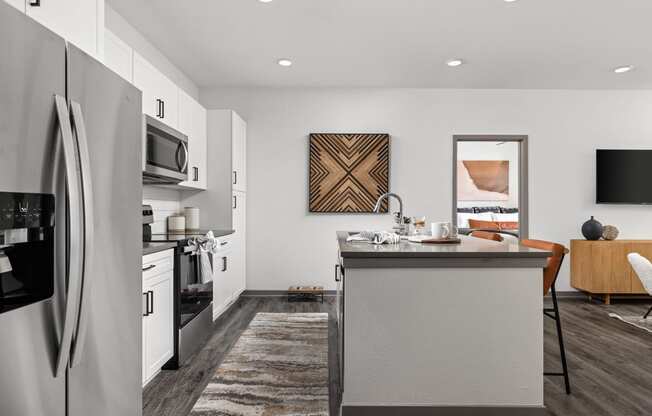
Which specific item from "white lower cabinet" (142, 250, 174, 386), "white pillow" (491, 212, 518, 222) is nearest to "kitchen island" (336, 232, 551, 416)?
"white lower cabinet" (142, 250, 174, 386)

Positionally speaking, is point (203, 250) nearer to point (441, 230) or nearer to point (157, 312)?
point (157, 312)

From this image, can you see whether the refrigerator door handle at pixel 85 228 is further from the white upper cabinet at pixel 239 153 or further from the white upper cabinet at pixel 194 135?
the white upper cabinet at pixel 239 153

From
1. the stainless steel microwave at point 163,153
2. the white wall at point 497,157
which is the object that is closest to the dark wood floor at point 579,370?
the stainless steel microwave at point 163,153

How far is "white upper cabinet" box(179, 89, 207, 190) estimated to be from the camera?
354cm

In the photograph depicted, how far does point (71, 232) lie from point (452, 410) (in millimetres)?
1817

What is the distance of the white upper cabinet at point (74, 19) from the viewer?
4.42ft

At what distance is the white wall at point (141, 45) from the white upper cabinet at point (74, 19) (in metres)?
1.49

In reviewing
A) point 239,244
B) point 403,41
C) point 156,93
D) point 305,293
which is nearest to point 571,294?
point 305,293

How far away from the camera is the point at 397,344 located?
6.39ft

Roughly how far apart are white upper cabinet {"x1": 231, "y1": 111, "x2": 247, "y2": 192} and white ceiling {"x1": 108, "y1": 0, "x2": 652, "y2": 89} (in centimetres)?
54

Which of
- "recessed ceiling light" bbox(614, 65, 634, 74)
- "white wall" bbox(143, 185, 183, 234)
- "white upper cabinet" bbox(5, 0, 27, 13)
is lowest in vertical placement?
"white wall" bbox(143, 185, 183, 234)

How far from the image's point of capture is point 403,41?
353 centimetres

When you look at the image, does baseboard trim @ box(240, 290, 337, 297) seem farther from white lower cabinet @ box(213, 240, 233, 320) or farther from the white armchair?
the white armchair

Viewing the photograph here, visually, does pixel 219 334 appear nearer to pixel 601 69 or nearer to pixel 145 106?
pixel 145 106
